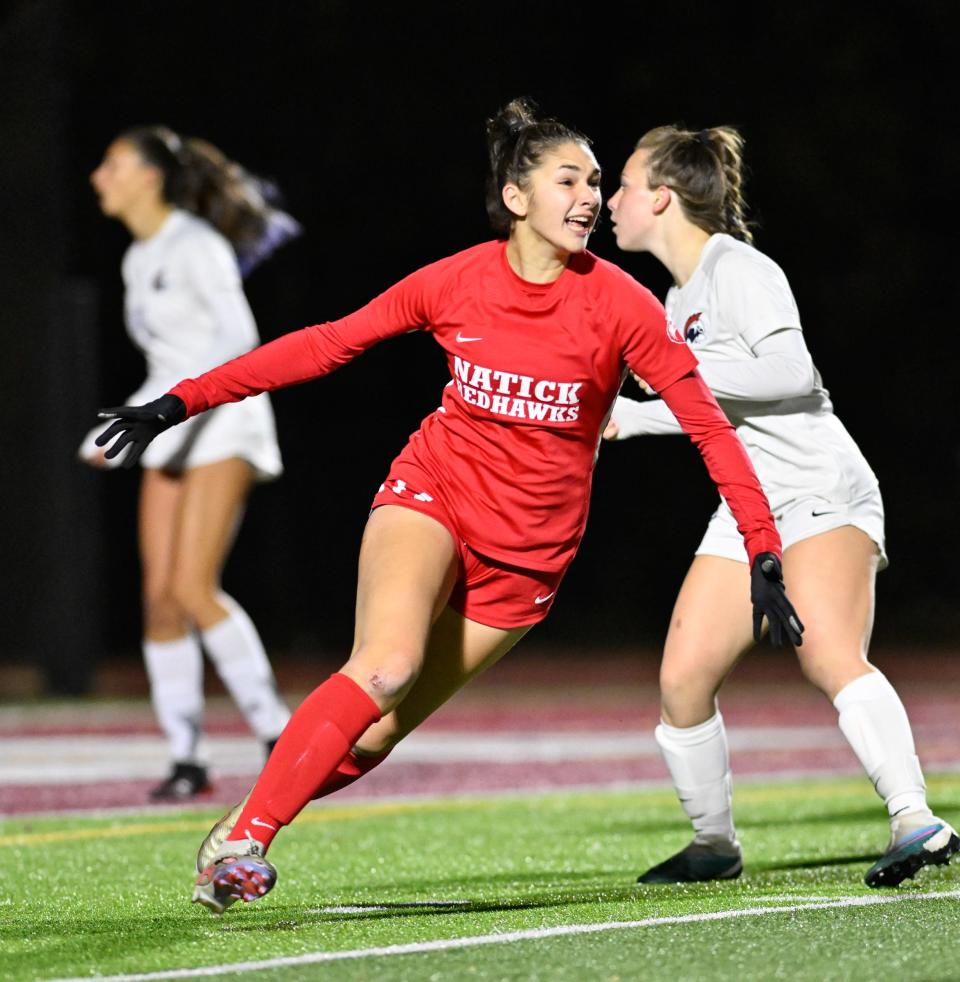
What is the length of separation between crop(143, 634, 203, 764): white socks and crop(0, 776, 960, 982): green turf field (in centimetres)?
64

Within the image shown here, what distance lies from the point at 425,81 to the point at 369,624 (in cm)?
2029

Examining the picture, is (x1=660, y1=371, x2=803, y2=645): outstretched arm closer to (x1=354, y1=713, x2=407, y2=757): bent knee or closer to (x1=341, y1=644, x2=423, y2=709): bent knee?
(x1=341, y1=644, x2=423, y2=709): bent knee

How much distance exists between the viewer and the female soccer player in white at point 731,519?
224 inches

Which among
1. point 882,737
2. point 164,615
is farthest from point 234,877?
point 164,615

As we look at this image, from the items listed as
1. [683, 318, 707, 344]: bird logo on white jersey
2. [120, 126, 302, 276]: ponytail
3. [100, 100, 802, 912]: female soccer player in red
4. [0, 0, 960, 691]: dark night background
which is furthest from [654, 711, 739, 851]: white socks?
[0, 0, 960, 691]: dark night background

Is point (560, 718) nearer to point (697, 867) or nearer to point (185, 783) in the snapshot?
point (185, 783)

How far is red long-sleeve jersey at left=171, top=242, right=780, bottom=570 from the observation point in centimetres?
517

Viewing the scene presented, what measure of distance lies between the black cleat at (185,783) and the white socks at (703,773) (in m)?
3.35

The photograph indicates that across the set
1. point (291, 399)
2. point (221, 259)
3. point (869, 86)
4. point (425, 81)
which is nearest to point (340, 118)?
point (425, 81)

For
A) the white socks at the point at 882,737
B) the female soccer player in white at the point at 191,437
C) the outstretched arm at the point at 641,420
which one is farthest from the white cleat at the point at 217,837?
the female soccer player in white at the point at 191,437

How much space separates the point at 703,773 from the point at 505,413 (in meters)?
1.45

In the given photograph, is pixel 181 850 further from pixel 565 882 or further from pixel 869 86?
pixel 869 86

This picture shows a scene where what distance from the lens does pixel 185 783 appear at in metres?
8.98

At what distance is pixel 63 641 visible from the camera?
54.5 ft
